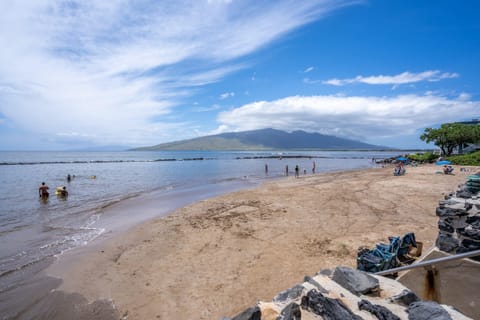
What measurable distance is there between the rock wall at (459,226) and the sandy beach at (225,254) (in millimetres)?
2786

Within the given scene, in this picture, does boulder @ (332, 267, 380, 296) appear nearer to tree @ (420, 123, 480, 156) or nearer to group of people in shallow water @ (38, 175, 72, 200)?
group of people in shallow water @ (38, 175, 72, 200)

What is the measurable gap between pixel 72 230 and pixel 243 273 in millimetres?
10060

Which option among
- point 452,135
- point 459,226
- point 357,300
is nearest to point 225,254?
point 357,300

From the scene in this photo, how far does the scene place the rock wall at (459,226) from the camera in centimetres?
429

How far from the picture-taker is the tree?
149 feet

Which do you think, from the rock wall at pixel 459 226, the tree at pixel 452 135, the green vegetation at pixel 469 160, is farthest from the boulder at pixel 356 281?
the tree at pixel 452 135

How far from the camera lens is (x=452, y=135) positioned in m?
46.5

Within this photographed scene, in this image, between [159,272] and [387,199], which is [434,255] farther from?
[387,199]

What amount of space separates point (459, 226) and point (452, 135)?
56895 millimetres

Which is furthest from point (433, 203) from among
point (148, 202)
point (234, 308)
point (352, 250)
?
point (148, 202)

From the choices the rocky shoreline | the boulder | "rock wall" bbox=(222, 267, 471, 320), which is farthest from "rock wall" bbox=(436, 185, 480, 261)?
the boulder

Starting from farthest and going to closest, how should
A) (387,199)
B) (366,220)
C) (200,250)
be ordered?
1. (387,199)
2. (366,220)
3. (200,250)

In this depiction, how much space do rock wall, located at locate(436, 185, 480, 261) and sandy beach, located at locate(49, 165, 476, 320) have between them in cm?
279

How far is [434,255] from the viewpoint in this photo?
4676mm
